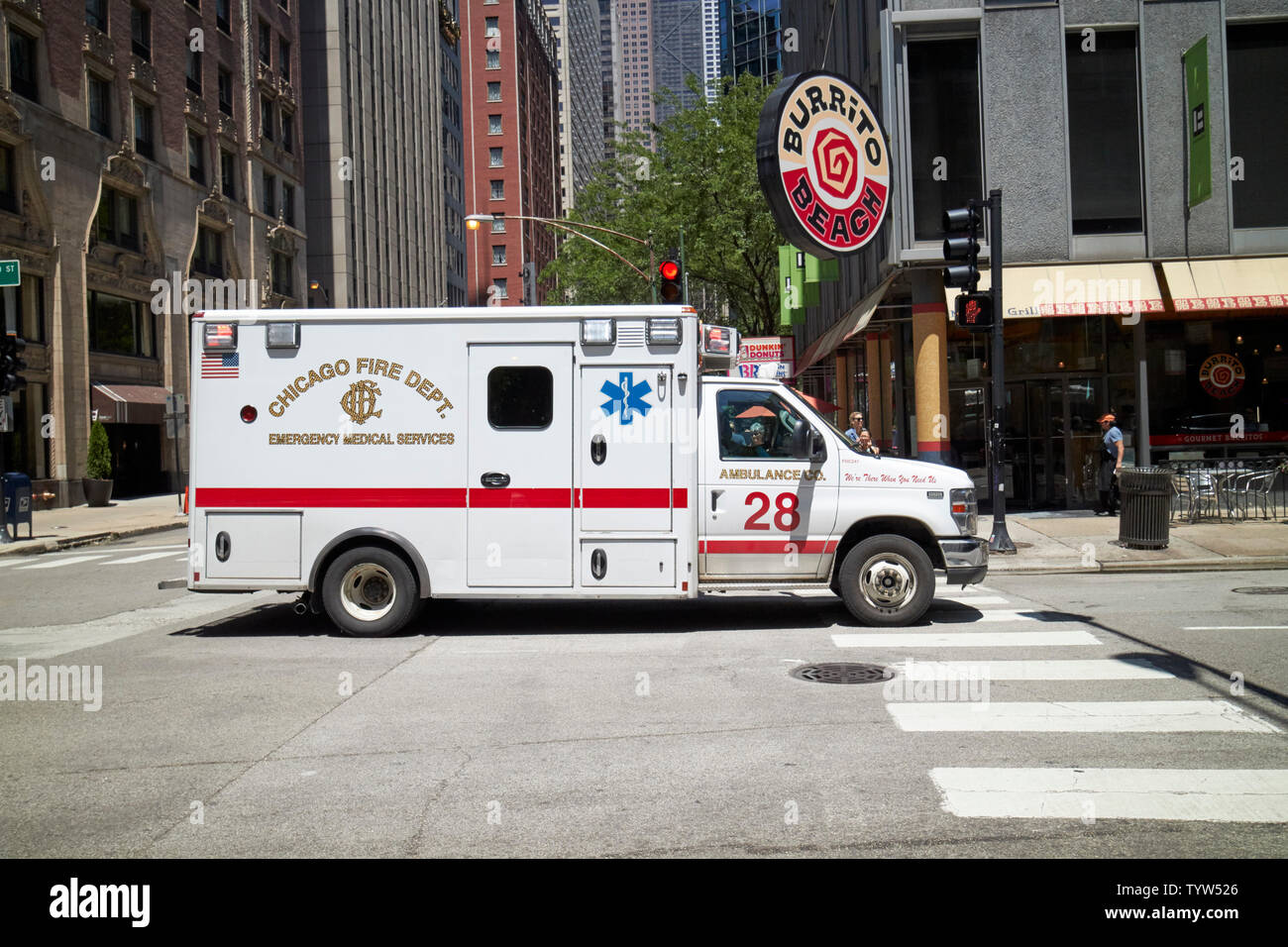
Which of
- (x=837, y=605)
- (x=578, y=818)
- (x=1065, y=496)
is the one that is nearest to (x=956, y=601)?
(x=837, y=605)

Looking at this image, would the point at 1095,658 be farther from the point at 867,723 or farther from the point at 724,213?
the point at 724,213

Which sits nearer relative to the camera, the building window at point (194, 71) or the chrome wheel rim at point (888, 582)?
the chrome wheel rim at point (888, 582)

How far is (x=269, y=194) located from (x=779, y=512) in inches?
1811

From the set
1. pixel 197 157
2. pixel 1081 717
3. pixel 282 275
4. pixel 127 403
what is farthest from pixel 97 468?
pixel 1081 717

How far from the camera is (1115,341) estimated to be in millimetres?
21312

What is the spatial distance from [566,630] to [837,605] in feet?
9.99

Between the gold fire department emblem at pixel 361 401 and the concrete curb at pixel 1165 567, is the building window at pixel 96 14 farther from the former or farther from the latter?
the concrete curb at pixel 1165 567

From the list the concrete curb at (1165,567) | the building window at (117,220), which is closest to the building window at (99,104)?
the building window at (117,220)

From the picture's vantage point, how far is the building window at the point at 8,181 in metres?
31.0

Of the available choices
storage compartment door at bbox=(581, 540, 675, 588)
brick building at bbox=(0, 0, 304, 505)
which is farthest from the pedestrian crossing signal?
brick building at bbox=(0, 0, 304, 505)

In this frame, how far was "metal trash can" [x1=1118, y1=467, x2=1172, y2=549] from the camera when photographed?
1541 centimetres

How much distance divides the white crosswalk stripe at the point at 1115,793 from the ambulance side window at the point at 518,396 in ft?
18.0
